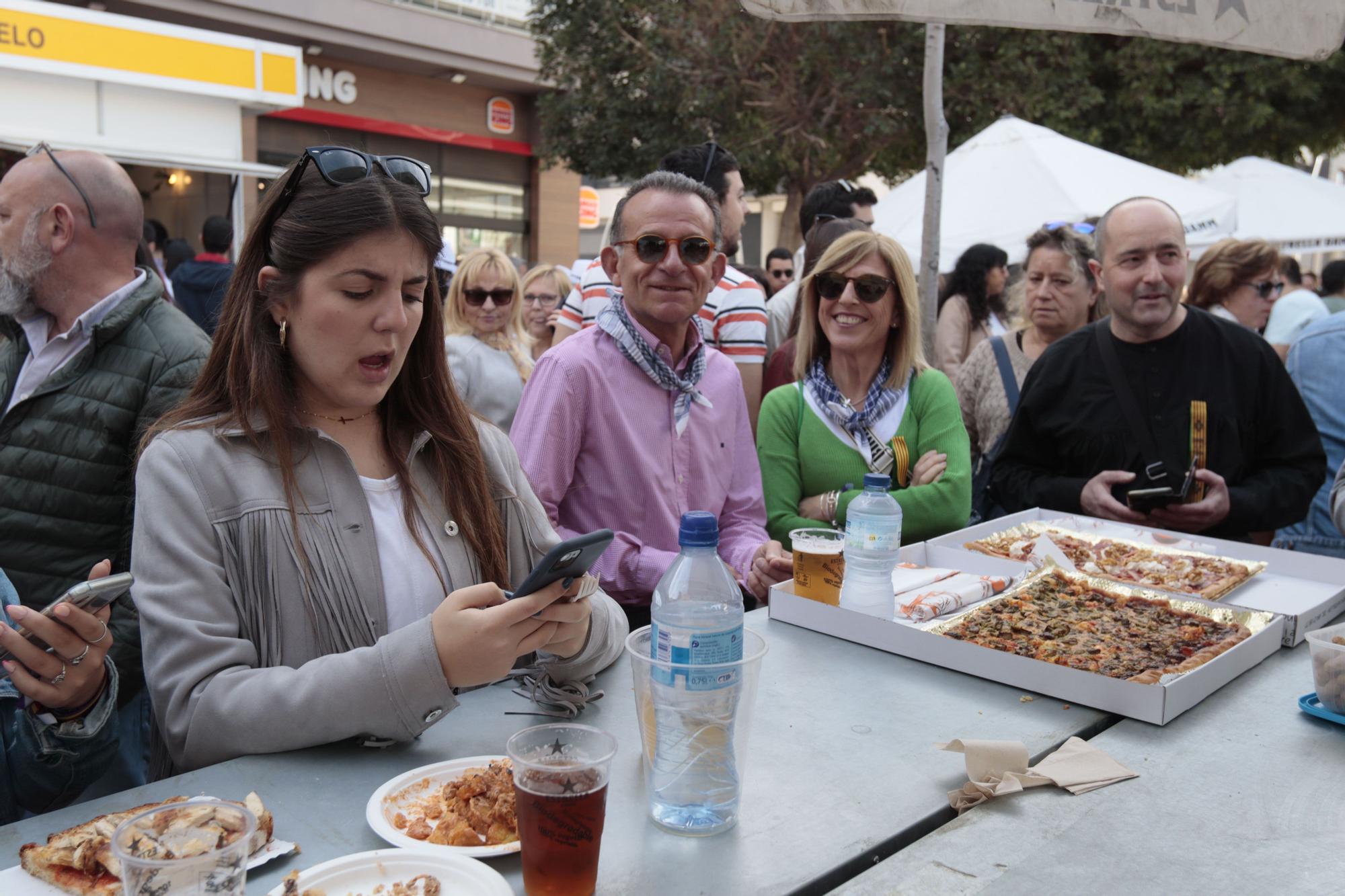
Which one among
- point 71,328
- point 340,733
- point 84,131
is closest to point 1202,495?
point 340,733

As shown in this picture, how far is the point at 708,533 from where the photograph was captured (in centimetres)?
167

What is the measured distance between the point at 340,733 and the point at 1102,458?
291cm

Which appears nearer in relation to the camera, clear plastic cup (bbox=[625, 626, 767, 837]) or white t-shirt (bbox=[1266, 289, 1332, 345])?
clear plastic cup (bbox=[625, 626, 767, 837])

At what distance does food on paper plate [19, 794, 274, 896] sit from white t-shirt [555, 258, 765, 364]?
335cm

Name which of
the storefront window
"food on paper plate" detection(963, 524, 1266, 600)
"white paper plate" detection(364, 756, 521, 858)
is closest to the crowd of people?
"white paper plate" detection(364, 756, 521, 858)

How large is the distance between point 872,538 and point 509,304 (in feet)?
13.0

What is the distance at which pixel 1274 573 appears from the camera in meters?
3.00

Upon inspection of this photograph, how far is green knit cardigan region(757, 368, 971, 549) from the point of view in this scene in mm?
3340

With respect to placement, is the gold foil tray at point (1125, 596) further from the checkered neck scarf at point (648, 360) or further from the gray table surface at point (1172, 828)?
the checkered neck scarf at point (648, 360)

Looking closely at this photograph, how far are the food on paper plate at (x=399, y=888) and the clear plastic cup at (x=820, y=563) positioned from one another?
4.30 feet

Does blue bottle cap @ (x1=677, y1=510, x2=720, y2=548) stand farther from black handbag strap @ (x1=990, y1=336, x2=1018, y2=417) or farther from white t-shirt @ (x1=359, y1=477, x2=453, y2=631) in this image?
black handbag strap @ (x1=990, y1=336, x2=1018, y2=417)

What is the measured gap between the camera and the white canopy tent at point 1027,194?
27.2 ft

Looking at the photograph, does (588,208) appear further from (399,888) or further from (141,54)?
(399,888)

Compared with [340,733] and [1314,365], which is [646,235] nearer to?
[340,733]
